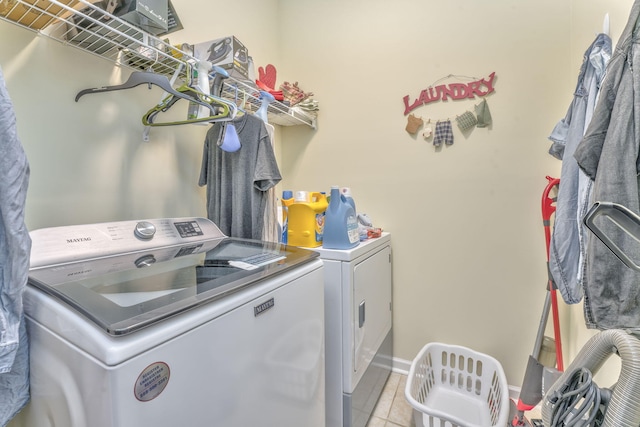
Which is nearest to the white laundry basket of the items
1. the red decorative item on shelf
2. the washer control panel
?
the washer control panel

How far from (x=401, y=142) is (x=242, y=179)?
1.18 metres

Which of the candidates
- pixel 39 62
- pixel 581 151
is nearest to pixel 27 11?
pixel 39 62

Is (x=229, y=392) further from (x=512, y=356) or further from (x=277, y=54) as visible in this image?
(x=277, y=54)

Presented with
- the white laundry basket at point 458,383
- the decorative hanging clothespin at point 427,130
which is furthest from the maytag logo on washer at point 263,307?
the decorative hanging clothespin at point 427,130

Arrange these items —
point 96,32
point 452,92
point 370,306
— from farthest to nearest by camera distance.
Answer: point 452,92 → point 370,306 → point 96,32

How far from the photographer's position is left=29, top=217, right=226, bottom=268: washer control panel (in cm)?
95

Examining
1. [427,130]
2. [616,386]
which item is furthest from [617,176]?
[427,130]

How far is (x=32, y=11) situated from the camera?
3.36 ft

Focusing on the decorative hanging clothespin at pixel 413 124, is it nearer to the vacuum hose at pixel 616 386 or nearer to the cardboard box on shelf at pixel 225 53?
the cardboard box on shelf at pixel 225 53

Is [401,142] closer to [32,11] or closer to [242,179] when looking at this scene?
[242,179]

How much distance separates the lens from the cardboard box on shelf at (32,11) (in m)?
0.98

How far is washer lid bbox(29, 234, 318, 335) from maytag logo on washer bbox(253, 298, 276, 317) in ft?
0.24

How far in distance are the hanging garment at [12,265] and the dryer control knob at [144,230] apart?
0.47 metres

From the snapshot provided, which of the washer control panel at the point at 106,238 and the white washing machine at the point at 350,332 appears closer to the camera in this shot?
the washer control panel at the point at 106,238
